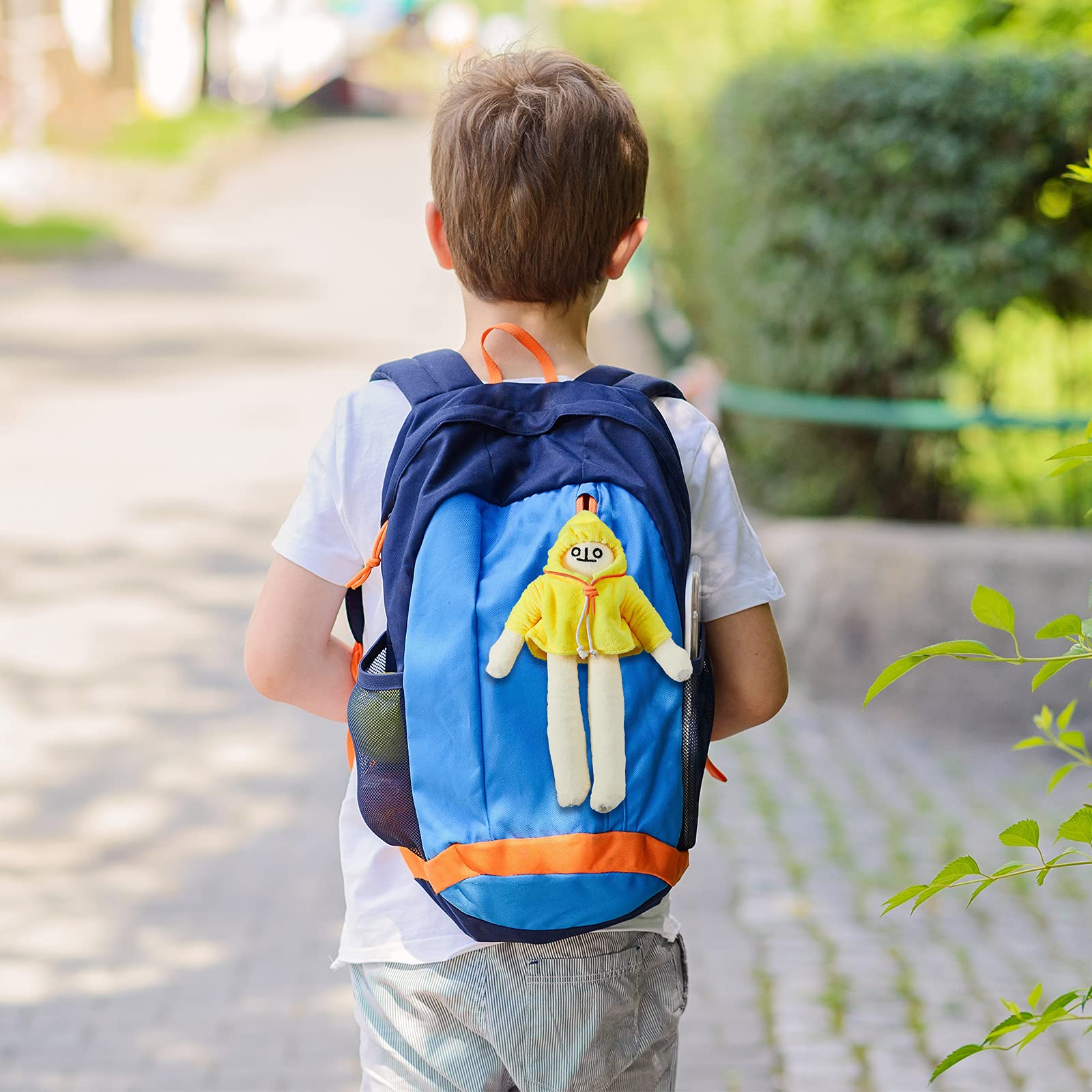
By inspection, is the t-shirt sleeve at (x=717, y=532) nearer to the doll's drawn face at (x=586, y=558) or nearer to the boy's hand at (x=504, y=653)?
the doll's drawn face at (x=586, y=558)

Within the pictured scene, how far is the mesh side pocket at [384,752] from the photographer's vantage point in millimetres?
1655

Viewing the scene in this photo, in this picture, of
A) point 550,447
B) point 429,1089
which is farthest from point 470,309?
point 429,1089

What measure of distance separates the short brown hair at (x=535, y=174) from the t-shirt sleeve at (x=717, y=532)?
21 centimetres

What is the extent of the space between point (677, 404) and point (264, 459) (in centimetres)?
724

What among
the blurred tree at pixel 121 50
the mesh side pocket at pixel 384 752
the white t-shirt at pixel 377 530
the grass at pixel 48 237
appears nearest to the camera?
the mesh side pocket at pixel 384 752

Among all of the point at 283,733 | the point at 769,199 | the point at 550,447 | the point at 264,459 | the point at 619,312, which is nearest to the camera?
the point at 550,447

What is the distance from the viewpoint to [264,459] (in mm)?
8805

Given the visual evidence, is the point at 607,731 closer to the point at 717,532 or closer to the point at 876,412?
the point at 717,532

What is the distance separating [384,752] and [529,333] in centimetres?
51

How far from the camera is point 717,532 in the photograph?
5.90 feet

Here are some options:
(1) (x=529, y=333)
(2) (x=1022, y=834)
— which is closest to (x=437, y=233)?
(1) (x=529, y=333)

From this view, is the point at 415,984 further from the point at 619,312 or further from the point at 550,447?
the point at 619,312

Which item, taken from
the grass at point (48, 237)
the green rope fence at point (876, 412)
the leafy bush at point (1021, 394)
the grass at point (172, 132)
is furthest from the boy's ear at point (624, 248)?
the grass at point (172, 132)

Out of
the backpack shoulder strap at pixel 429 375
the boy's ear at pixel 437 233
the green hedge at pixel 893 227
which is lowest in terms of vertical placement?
the green hedge at pixel 893 227
